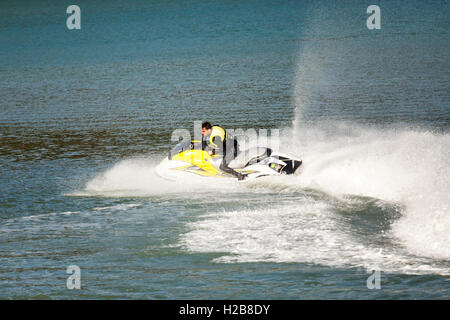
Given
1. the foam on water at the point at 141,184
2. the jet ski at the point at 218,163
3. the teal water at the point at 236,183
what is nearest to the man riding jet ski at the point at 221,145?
the jet ski at the point at 218,163

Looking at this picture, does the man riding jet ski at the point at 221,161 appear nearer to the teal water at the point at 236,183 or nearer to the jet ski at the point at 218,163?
the jet ski at the point at 218,163

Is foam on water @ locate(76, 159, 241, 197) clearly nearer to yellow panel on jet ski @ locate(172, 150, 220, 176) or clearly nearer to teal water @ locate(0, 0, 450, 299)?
teal water @ locate(0, 0, 450, 299)

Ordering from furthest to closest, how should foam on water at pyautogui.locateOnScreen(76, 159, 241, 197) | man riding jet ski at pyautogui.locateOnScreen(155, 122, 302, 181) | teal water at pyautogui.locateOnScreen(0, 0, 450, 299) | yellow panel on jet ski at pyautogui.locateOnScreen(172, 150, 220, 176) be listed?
1. yellow panel on jet ski at pyautogui.locateOnScreen(172, 150, 220, 176)
2. foam on water at pyautogui.locateOnScreen(76, 159, 241, 197)
3. man riding jet ski at pyautogui.locateOnScreen(155, 122, 302, 181)
4. teal water at pyautogui.locateOnScreen(0, 0, 450, 299)

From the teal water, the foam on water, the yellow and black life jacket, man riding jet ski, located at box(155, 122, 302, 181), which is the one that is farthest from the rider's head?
the teal water

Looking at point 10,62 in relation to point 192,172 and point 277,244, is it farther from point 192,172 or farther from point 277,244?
point 277,244

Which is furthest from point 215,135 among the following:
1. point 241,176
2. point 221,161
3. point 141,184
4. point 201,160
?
point 141,184

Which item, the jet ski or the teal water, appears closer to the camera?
the teal water

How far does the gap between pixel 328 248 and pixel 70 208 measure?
690cm

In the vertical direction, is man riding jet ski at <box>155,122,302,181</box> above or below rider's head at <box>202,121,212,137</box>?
below

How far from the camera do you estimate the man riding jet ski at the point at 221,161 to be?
1634 centimetres

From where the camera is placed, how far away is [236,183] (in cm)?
1645

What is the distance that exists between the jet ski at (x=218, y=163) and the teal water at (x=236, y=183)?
1.05 feet

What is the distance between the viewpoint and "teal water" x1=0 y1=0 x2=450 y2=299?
10.5 metres

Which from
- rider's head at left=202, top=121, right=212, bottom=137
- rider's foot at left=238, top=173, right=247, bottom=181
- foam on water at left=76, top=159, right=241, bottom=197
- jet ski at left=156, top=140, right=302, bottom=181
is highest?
rider's head at left=202, top=121, right=212, bottom=137
